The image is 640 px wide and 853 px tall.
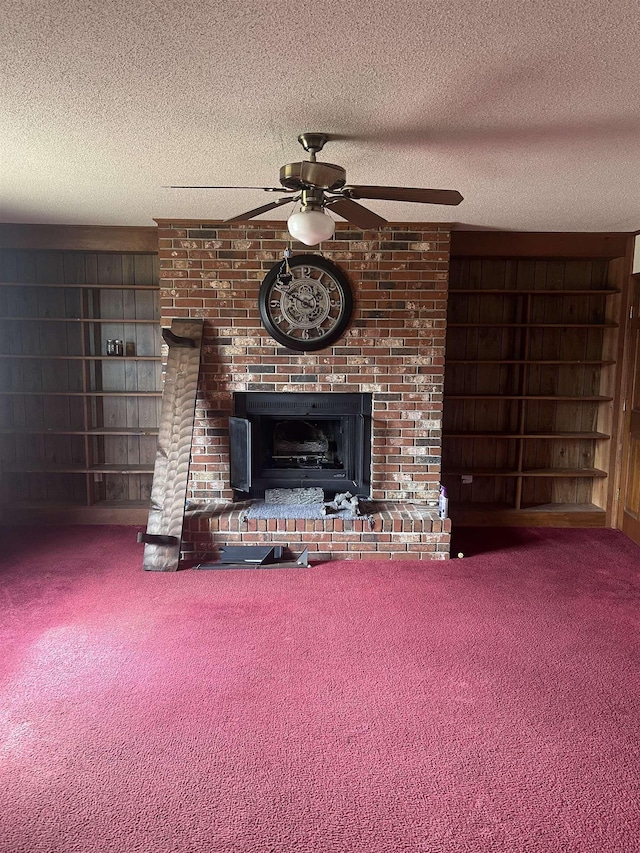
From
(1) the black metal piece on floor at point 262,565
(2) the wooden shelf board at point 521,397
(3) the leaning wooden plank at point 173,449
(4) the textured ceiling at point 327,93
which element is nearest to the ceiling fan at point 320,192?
(4) the textured ceiling at point 327,93

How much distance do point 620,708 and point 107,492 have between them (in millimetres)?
4075

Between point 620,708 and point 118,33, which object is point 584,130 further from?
point 620,708

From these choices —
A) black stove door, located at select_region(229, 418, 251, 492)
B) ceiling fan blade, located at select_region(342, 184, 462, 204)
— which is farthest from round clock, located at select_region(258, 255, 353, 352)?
ceiling fan blade, located at select_region(342, 184, 462, 204)

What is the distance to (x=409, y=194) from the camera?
227 centimetres

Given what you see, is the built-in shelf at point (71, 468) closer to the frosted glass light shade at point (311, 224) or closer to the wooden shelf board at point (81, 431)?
the wooden shelf board at point (81, 431)

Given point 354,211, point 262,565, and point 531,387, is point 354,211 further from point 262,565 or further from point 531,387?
point 531,387

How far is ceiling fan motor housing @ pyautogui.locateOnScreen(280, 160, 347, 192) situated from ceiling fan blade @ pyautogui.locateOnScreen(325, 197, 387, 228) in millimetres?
153

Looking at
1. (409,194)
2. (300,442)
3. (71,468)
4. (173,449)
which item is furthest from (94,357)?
(409,194)

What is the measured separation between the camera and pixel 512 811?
1816 millimetres

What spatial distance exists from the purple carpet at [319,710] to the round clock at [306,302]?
1.68 meters

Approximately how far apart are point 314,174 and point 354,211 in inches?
14.5

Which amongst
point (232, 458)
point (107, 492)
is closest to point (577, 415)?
point (232, 458)

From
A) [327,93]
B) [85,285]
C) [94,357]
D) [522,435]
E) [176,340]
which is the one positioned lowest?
[522,435]

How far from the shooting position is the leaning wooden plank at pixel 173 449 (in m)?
3.74
